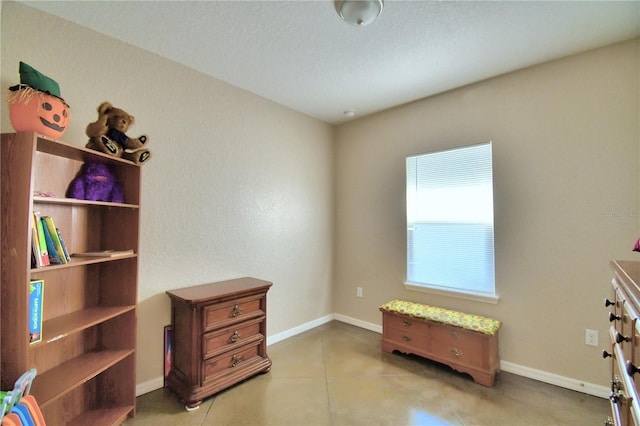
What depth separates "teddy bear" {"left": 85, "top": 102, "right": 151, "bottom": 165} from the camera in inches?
64.2

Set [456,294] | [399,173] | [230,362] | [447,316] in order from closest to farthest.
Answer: [230,362]
[447,316]
[456,294]
[399,173]

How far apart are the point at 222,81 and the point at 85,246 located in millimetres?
1746

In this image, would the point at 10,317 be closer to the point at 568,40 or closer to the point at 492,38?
the point at 492,38

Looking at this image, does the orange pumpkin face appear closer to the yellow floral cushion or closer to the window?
the yellow floral cushion

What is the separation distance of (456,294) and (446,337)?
468mm

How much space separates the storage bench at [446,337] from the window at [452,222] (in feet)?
1.02

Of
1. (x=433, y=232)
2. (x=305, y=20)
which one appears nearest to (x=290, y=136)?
(x=305, y=20)

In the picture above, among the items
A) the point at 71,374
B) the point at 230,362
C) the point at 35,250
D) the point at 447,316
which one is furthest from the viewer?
the point at 447,316

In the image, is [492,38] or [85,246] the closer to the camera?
[85,246]

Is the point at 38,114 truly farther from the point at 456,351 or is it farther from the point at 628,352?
the point at 456,351

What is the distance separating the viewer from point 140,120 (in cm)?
208

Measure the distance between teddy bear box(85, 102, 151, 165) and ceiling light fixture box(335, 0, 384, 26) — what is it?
1497mm

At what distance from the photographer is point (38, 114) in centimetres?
129

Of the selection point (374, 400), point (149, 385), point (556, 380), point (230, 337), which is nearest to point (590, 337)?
point (556, 380)
